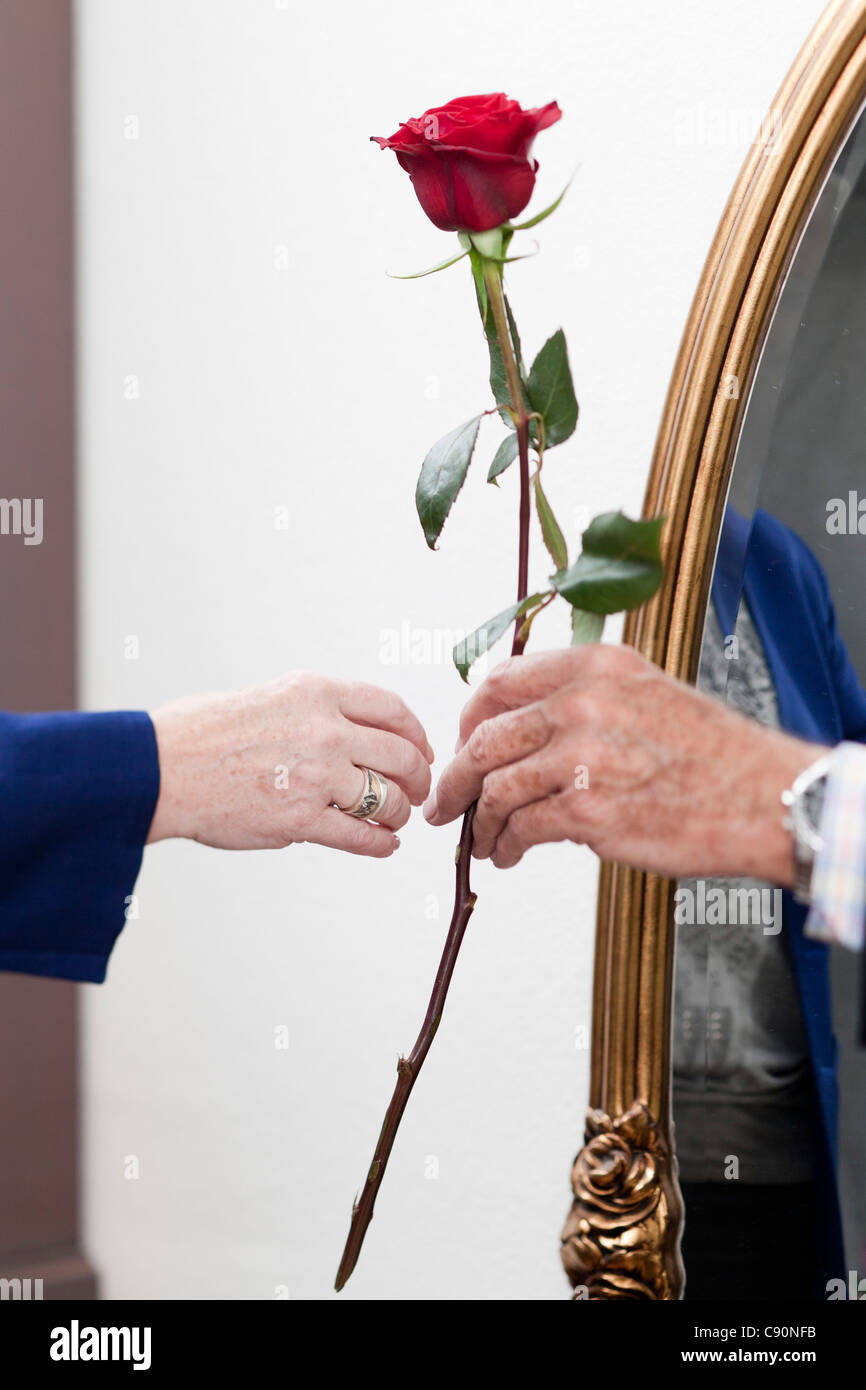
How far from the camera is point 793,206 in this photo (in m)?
0.51

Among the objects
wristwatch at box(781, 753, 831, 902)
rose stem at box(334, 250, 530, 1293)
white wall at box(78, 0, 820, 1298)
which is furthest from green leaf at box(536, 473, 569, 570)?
white wall at box(78, 0, 820, 1298)

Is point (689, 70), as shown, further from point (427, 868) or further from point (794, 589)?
point (427, 868)

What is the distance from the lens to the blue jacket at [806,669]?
0.52 m

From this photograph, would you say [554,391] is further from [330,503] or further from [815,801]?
[330,503]

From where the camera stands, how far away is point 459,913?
45 centimetres

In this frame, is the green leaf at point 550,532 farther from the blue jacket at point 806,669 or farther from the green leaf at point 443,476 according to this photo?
the blue jacket at point 806,669

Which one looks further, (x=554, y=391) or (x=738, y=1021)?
(x=738, y=1021)

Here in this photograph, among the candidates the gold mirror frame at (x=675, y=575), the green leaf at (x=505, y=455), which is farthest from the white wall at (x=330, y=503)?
the green leaf at (x=505, y=455)

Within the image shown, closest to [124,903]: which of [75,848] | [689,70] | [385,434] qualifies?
[75,848]

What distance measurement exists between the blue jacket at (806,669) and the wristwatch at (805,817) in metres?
0.13

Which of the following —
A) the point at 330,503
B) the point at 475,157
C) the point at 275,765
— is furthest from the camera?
the point at 330,503

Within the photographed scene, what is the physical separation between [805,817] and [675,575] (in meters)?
0.18

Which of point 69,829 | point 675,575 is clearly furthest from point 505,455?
point 69,829

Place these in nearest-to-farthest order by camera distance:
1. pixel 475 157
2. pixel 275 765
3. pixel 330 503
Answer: pixel 475 157 < pixel 275 765 < pixel 330 503
